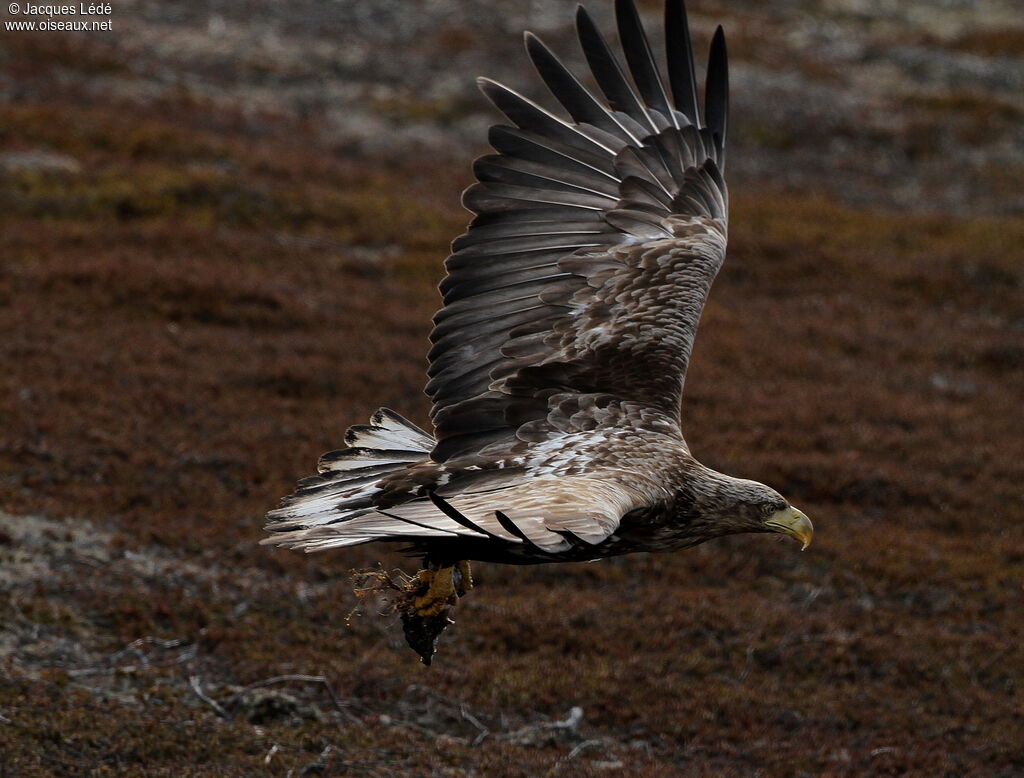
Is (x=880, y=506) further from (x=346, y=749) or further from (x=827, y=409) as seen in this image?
(x=346, y=749)

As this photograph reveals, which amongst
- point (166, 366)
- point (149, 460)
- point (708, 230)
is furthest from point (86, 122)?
point (708, 230)

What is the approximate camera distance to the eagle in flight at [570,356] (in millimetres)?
6012

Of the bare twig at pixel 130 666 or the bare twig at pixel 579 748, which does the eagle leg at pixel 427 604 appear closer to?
the bare twig at pixel 579 748

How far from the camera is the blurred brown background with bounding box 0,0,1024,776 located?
342 inches

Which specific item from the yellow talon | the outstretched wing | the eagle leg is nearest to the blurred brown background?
the eagle leg

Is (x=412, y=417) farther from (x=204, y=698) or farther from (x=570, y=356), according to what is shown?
(x=570, y=356)

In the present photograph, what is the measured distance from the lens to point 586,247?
7746mm

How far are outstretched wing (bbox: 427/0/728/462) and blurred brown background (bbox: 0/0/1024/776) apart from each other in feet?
8.46

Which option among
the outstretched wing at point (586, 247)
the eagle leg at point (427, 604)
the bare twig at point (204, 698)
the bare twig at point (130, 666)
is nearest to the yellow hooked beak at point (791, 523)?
the outstretched wing at point (586, 247)

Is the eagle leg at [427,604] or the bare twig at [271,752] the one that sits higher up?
the eagle leg at [427,604]

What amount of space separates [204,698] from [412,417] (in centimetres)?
558

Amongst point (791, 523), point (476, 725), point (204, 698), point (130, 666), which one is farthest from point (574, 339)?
point (130, 666)

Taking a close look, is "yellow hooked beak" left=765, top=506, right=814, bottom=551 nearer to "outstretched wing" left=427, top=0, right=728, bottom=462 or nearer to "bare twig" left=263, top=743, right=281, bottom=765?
"outstretched wing" left=427, top=0, right=728, bottom=462

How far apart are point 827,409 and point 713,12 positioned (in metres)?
21.3
